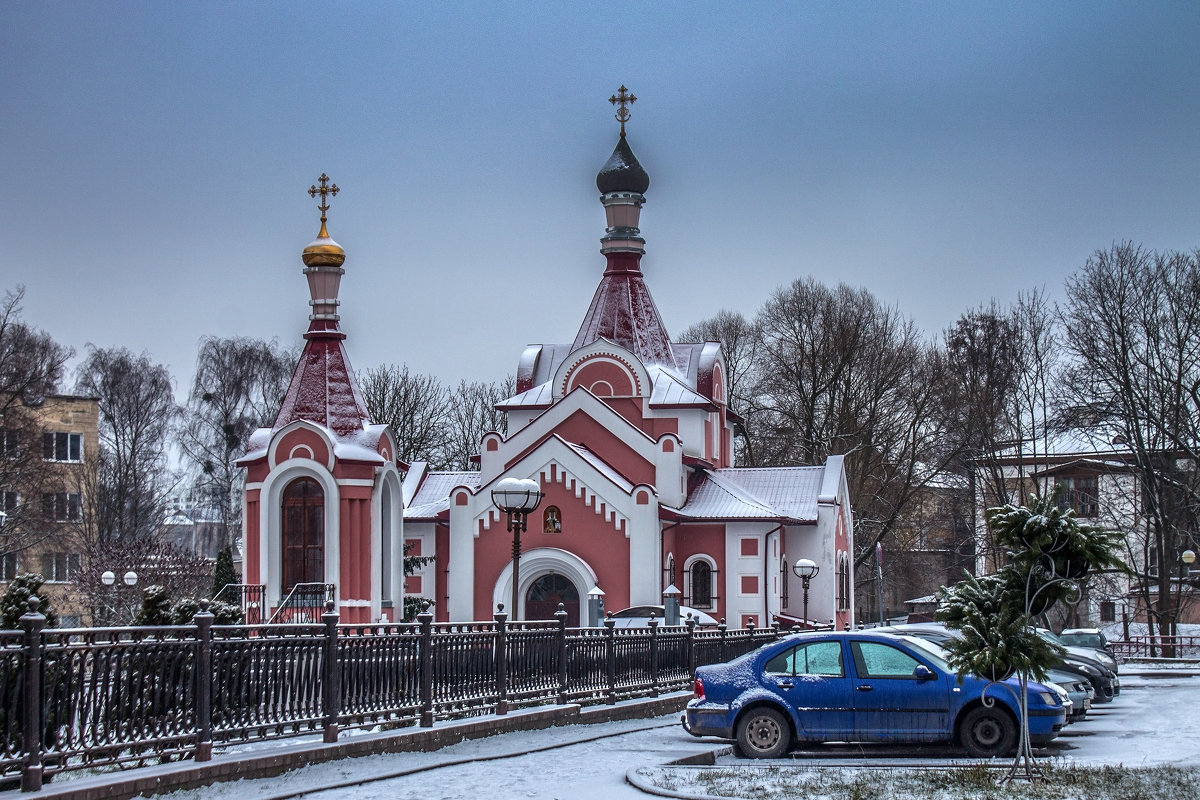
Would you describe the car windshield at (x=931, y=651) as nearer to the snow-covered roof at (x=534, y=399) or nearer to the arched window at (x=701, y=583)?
the arched window at (x=701, y=583)

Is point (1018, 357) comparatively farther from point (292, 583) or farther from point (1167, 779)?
point (1167, 779)

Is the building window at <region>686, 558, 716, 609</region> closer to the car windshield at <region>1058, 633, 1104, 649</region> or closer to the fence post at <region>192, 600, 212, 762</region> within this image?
the car windshield at <region>1058, 633, 1104, 649</region>

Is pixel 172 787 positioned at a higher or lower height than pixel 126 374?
lower

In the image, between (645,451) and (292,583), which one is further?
(645,451)

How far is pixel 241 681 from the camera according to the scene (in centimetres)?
1226

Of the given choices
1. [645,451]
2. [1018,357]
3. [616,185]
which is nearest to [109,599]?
[645,451]

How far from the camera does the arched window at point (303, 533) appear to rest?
29594 millimetres

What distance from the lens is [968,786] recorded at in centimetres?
1127

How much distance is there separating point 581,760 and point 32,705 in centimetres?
537

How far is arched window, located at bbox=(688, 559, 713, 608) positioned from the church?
0.17ft

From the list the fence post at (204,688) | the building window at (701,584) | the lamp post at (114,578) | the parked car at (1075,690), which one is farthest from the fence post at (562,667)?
the building window at (701,584)

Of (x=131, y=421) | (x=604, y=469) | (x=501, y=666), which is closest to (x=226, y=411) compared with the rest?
(x=131, y=421)

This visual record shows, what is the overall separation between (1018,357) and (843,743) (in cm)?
3533

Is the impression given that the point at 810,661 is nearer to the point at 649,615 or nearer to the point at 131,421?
the point at 649,615
